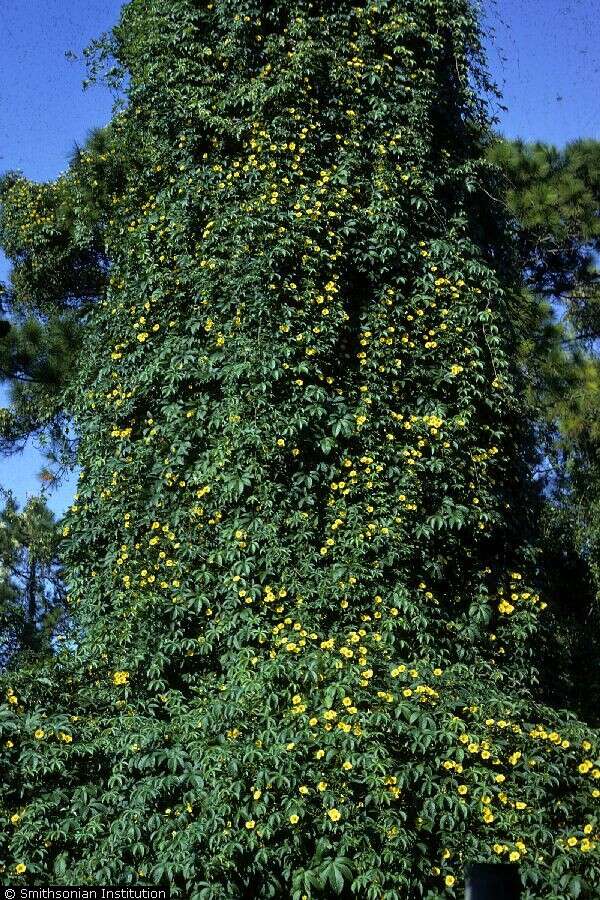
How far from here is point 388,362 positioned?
636 cm

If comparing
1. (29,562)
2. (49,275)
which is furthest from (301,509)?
(29,562)

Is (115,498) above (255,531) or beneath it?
above

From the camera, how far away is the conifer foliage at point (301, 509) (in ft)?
13.4

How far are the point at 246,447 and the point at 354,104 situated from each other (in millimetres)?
3036

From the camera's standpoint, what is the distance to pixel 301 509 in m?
5.82

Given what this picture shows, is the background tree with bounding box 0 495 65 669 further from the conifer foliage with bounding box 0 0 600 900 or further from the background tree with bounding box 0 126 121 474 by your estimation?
the conifer foliage with bounding box 0 0 600 900

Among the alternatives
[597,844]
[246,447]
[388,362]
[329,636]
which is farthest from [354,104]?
[597,844]

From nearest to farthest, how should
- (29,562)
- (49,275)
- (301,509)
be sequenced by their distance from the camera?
1. (301,509)
2. (49,275)
3. (29,562)

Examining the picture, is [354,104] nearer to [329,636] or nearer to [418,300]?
[418,300]

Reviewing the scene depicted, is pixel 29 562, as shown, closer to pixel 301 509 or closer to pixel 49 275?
pixel 49 275

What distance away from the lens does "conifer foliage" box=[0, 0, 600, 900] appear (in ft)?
13.4

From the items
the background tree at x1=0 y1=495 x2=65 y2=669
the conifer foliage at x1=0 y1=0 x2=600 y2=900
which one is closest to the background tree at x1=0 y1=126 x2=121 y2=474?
the conifer foliage at x1=0 y1=0 x2=600 y2=900

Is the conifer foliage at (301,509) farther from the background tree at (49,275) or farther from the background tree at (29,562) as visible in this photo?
the background tree at (29,562)

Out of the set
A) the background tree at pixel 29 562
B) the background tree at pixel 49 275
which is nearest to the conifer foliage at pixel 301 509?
the background tree at pixel 49 275
